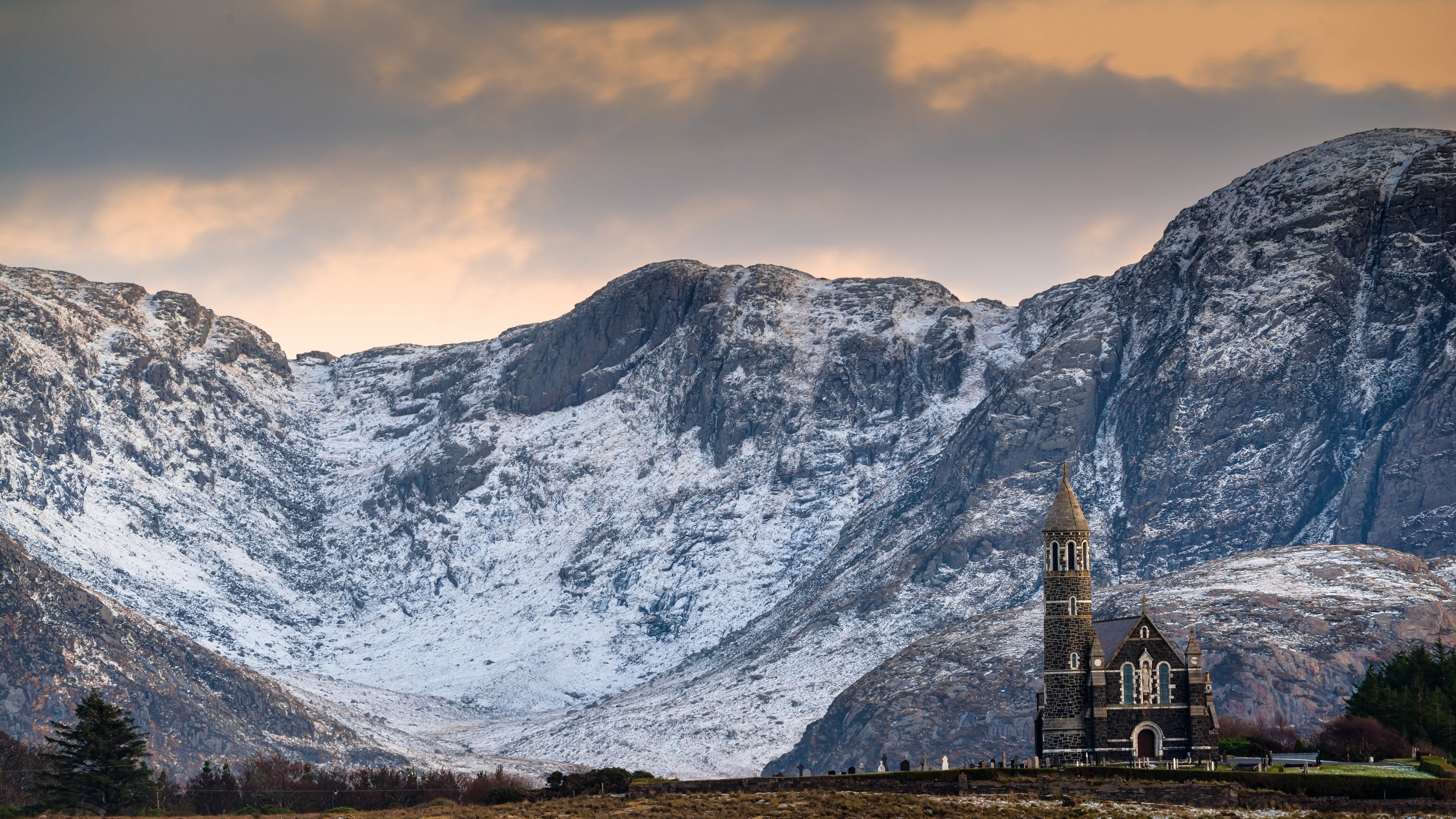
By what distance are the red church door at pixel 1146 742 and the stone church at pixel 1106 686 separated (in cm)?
5

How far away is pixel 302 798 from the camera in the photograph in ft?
586

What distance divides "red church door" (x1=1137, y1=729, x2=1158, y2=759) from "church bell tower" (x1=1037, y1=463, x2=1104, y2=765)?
3322 millimetres

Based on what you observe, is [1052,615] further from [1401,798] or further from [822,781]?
[1401,798]

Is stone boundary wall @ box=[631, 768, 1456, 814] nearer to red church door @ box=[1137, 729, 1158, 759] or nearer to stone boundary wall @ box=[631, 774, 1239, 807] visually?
stone boundary wall @ box=[631, 774, 1239, 807]

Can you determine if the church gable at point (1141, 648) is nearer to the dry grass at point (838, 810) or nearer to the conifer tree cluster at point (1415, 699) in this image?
the conifer tree cluster at point (1415, 699)

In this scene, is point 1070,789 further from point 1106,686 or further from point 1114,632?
point 1114,632

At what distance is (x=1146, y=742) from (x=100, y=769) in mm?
73031

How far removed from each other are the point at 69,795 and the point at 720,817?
56.4 m

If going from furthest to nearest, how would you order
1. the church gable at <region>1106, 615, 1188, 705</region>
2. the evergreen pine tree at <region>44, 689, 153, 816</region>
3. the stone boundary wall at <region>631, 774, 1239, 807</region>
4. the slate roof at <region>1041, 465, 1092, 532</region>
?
→ the slate roof at <region>1041, 465, 1092, 532</region> < the evergreen pine tree at <region>44, 689, 153, 816</region> < the church gable at <region>1106, 615, 1188, 705</region> < the stone boundary wall at <region>631, 774, 1239, 807</region>

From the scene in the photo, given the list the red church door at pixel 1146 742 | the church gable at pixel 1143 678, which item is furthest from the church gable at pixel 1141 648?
the red church door at pixel 1146 742

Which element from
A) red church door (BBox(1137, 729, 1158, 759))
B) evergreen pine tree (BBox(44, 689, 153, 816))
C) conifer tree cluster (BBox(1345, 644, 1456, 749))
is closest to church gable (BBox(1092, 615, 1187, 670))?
red church door (BBox(1137, 729, 1158, 759))

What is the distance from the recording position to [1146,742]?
478 feet

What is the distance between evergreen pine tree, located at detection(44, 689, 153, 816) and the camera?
147 metres

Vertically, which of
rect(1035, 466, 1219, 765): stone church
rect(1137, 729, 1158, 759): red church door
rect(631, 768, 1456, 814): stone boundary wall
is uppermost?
rect(1035, 466, 1219, 765): stone church
